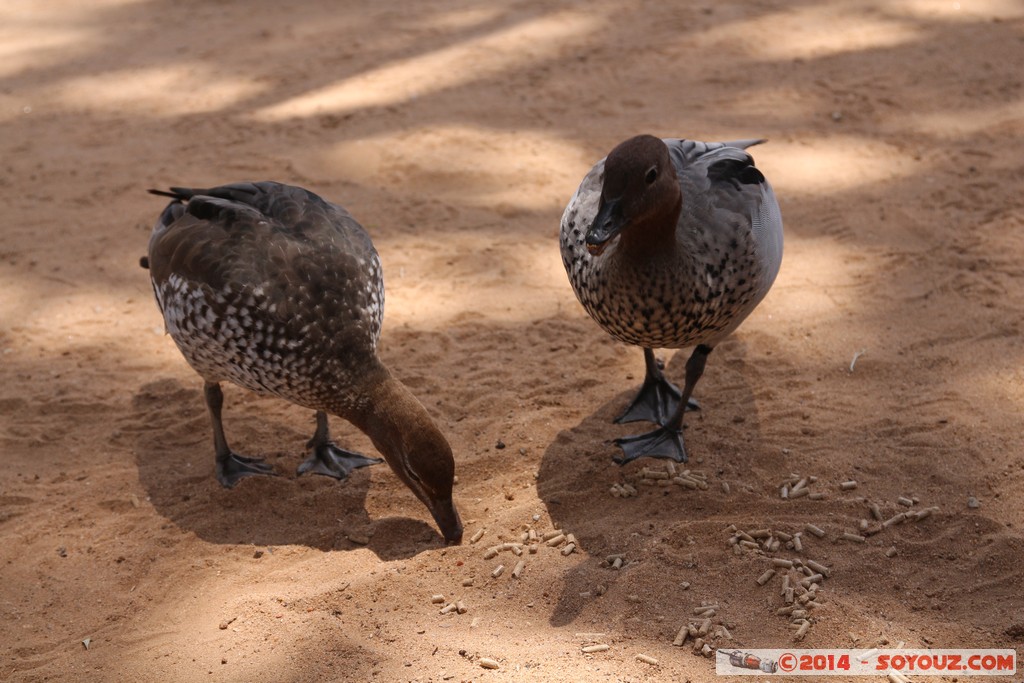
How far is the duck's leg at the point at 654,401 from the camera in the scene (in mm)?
5633

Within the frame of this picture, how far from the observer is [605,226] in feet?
14.3

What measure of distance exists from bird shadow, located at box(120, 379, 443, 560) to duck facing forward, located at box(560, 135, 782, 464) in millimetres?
1338

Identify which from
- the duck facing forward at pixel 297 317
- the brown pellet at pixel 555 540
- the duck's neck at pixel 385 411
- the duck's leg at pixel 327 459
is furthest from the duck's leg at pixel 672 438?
the duck's leg at pixel 327 459

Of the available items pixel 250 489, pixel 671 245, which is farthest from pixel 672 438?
pixel 250 489

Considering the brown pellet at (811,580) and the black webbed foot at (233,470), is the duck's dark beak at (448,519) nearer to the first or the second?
the black webbed foot at (233,470)

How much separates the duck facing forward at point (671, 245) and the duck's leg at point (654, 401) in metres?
0.31

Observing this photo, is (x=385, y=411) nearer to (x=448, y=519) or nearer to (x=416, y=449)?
(x=416, y=449)

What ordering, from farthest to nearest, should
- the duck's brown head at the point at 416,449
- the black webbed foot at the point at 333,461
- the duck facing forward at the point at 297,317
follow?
1. the black webbed foot at the point at 333,461
2. the duck facing forward at the point at 297,317
3. the duck's brown head at the point at 416,449

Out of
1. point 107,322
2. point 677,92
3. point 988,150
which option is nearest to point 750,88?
point 677,92

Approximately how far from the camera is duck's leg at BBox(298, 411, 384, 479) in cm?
543

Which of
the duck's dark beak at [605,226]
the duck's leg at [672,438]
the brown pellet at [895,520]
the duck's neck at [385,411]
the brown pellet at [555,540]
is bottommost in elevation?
the brown pellet at [895,520]

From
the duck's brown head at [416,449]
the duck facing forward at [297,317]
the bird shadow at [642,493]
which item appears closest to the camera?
the bird shadow at [642,493]

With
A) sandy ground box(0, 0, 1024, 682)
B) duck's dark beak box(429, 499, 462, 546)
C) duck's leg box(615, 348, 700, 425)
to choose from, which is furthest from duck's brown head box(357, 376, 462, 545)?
duck's leg box(615, 348, 700, 425)

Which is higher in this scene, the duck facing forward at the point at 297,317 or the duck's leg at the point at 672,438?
the duck facing forward at the point at 297,317
